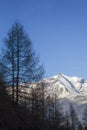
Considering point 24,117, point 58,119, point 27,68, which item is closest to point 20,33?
point 27,68

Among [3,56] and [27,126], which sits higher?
[3,56]

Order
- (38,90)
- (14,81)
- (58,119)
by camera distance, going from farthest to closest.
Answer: (58,119), (38,90), (14,81)

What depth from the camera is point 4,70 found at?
126ft

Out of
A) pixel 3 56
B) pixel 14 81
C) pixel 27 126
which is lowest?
pixel 27 126

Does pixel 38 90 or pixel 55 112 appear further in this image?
pixel 55 112

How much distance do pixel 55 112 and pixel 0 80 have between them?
1416 inches

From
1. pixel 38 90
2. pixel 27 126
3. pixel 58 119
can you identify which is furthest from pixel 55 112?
pixel 27 126

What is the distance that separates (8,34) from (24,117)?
8.07 metres

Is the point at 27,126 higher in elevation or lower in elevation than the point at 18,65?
lower

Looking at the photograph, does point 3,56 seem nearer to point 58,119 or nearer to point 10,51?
point 10,51

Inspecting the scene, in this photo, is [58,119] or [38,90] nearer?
[38,90]

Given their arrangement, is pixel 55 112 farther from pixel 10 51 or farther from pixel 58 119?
pixel 10 51

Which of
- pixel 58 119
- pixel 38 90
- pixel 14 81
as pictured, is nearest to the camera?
pixel 14 81

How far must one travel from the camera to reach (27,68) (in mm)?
39031
